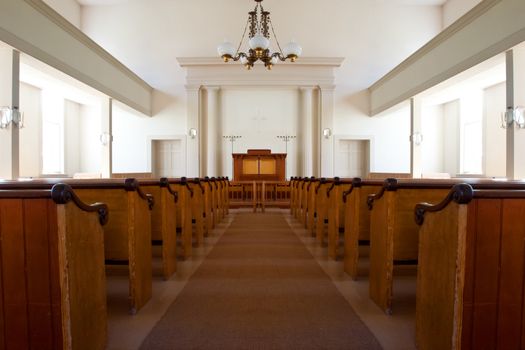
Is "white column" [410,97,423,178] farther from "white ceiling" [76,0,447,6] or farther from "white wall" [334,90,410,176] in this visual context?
"white ceiling" [76,0,447,6]

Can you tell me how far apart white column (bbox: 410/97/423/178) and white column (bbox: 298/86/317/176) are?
9.24ft

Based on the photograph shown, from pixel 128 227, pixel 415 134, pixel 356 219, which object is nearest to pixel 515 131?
pixel 415 134

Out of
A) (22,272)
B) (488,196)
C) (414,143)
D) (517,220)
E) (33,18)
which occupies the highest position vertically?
(33,18)

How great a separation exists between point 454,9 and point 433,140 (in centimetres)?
386

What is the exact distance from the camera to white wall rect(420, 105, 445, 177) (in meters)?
11.4

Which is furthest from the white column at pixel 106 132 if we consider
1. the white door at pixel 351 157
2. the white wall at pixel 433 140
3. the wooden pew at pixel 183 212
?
the white wall at pixel 433 140

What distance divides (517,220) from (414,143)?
8.10 m

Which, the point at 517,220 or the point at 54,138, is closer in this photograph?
the point at 517,220

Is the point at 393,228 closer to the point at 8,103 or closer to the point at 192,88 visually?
the point at 8,103

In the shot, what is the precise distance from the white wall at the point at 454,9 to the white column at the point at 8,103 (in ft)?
34.5

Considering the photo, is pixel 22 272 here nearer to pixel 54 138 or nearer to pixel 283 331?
pixel 283 331

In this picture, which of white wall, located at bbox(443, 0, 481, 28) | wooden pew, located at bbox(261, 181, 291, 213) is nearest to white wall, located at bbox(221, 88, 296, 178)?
wooden pew, located at bbox(261, 181, 291, 213)

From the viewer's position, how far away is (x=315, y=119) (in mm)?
10828

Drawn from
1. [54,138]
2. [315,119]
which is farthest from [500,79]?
[54,138]
